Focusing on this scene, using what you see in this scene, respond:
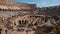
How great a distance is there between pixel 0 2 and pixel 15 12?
1.78m

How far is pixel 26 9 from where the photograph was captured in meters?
17.7

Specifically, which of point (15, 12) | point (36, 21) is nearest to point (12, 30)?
point (36, 21)

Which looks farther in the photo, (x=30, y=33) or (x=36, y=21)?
(x=36, y=21)

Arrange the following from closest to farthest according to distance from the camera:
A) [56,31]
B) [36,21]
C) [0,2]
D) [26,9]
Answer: [56,31] → [36,21] → [0,2] → [26,9]

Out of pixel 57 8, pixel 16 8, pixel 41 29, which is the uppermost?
pixel 41 29

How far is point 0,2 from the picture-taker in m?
14.8

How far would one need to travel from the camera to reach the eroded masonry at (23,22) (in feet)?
15.9

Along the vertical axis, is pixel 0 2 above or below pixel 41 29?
below

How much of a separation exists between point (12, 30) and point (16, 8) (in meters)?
6.89

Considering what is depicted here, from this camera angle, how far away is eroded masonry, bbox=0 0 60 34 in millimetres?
4861

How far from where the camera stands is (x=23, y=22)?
41.9 ft

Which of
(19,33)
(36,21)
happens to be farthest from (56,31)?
(36,21)

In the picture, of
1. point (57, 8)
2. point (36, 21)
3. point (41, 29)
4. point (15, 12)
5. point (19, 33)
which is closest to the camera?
point (41, 29)

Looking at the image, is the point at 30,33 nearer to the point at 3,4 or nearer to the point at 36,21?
the point at 36,21
